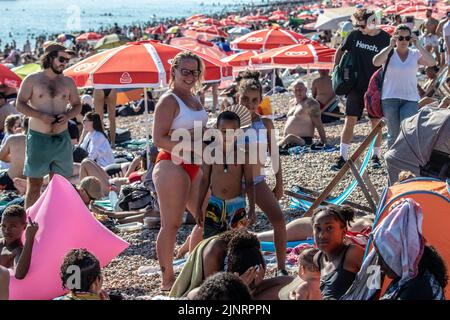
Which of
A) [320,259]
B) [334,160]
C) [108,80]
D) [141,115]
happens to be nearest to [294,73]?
[141,115]

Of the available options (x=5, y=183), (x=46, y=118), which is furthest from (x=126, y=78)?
(x=5, y=183)

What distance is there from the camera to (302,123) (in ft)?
35.0

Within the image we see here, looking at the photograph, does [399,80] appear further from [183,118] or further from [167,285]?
[167,285]

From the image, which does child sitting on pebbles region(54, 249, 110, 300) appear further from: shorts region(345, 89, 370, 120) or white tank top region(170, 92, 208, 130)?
shorts region(345, 89, 370, 120)

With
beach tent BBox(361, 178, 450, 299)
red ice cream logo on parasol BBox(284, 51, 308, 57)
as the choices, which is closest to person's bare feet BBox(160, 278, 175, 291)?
beach tent BBox(361, 178, 450, 299)

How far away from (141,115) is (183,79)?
37.7ft

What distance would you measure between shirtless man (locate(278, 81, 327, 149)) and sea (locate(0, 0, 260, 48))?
5526 cm

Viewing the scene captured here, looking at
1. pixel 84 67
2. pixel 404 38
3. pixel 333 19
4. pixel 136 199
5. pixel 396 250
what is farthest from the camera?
pixel 333 19

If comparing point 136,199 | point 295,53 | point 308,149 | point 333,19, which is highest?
point 295,53

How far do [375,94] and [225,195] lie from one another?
3.26m

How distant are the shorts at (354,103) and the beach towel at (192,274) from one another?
14.8ft

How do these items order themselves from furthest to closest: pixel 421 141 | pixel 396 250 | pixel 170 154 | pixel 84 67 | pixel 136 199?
pixel 84 67 < pixel 136 199 < pixel 421 141 < pixel 170 154 < pixel 396 250

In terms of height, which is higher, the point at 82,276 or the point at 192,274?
the point at 82,276

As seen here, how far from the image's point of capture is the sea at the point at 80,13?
90.8 m
